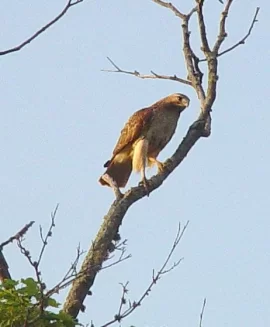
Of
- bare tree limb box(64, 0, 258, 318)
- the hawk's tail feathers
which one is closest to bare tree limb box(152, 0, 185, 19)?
bare tree limb box(64, 0, 258, 318)

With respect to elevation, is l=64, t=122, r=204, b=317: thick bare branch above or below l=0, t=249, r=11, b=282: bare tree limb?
above

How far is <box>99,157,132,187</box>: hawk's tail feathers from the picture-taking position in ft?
31.0

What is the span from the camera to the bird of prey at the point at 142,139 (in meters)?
9.44

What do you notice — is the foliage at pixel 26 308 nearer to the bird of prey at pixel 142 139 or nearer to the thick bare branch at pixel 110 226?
the thick bare branch at pixel 110 226

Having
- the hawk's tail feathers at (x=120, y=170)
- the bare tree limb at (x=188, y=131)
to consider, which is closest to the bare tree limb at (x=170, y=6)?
the bare tree limb at (x=188, y=131)

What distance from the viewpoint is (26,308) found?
15.5 feet

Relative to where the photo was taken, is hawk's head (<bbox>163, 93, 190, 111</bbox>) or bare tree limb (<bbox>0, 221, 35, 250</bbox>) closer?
bare tree limb (<bbox>0, 221, 35, 250</bbox>)

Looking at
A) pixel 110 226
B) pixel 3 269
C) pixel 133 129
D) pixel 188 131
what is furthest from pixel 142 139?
pixel 3 269

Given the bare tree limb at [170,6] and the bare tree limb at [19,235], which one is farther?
the bare tree limb at [170,6]

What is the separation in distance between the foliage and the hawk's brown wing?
16.1 ft

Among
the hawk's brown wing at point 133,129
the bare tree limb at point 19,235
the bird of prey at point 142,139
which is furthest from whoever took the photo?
the hawk's brown wing at point 133,129

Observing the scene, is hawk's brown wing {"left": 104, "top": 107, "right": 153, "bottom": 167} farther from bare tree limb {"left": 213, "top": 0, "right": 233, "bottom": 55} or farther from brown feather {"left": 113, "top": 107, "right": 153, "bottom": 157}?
bare tree limb {"left": 213, "top": 0, "right": 233, "bottom": 55}

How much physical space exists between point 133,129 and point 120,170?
47 cm

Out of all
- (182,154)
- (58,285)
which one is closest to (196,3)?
(182,154)
